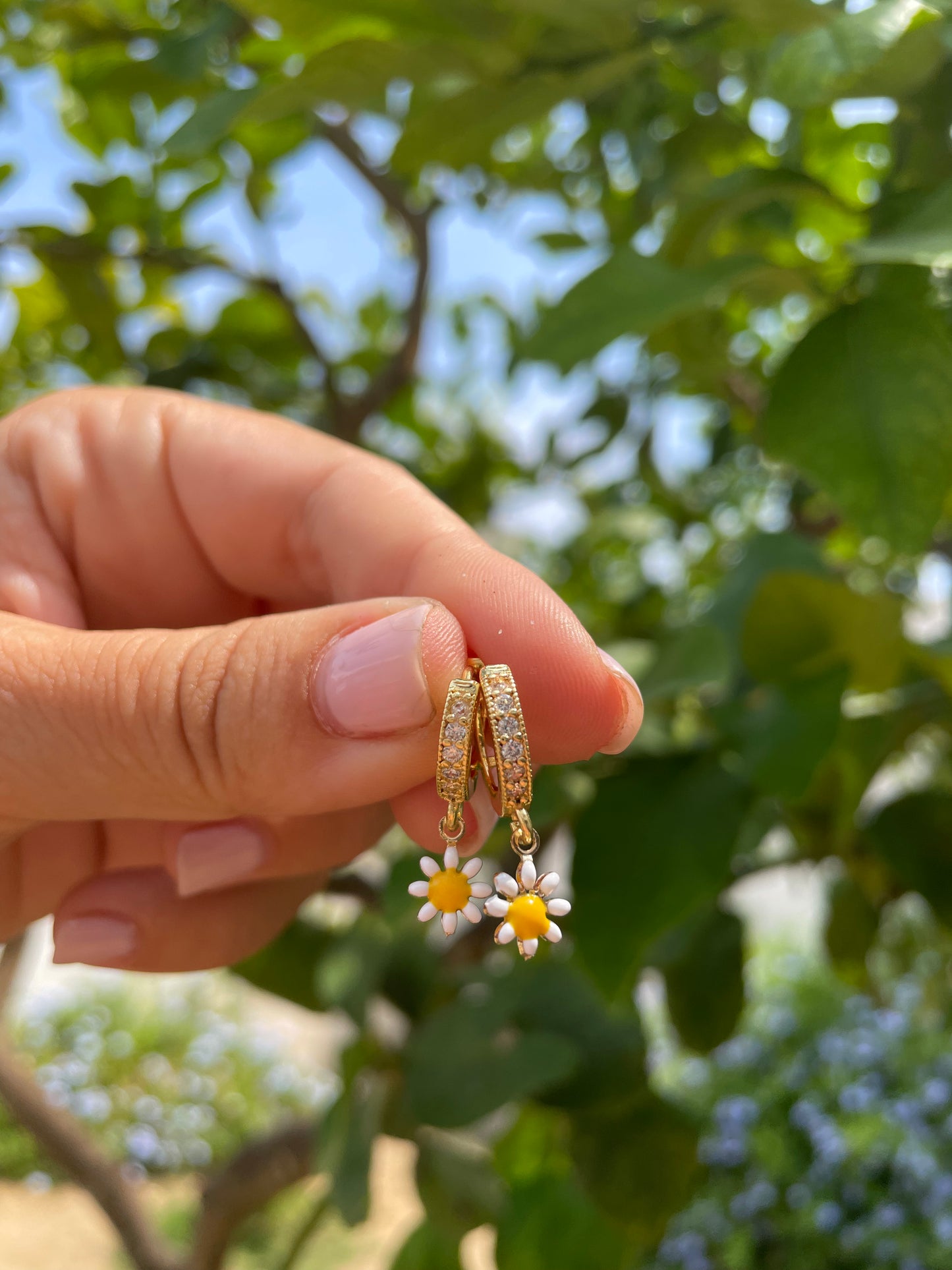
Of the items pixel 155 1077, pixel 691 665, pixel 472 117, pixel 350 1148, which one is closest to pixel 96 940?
pixel 350 1148

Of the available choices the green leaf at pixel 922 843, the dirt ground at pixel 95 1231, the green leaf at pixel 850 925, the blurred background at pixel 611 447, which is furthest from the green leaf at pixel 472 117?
the dirt ground at pixel 95 1231

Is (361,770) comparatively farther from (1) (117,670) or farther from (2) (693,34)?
(2) (693,34)

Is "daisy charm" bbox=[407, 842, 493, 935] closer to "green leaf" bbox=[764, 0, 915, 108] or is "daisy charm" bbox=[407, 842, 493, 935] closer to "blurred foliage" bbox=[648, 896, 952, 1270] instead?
"green leaf" bbox=[764, 0, 915, 108]

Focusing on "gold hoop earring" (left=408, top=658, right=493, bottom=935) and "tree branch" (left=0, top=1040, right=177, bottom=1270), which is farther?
"tree branch" (left=0, top=1040, right=177, bottom=1270)

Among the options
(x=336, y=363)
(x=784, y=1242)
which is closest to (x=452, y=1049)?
(x=336, y=363)

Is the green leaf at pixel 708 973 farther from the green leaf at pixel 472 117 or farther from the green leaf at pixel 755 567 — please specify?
the green leaf at pixel 472 117

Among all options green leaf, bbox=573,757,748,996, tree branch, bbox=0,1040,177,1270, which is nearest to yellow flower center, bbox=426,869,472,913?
green leaf, bbox=573,757,748,996

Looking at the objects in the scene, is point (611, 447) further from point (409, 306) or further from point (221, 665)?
point (221, 665)
